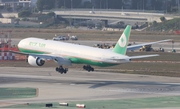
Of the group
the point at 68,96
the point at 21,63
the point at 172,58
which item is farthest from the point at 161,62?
the point at 68,96

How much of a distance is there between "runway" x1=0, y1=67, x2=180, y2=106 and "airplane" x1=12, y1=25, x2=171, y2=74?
267 cm

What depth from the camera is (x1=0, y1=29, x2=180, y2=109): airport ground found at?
64.8 metres

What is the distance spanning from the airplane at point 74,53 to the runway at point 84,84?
2.67 metres

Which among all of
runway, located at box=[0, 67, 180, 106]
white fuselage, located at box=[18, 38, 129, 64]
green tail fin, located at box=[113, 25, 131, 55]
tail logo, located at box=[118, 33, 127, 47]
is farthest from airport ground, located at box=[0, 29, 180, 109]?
tail logo, located at box=[118, 33, 127, 47]

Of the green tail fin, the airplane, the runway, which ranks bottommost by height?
the runway

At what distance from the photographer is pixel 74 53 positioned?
3263 inches

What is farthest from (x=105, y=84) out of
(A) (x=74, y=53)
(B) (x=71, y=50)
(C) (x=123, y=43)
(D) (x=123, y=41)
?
(B) (x=71, y=50)

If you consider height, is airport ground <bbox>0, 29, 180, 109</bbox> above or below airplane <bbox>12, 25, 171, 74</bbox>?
below

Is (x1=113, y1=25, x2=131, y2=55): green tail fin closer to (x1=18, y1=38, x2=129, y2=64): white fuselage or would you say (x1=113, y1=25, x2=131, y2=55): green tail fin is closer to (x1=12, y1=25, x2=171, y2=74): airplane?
(x1=12, y1=25, x2=171, y2=74): airplane

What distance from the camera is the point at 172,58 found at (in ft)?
378

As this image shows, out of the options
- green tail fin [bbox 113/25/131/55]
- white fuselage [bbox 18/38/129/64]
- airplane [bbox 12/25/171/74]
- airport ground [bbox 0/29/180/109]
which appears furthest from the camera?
white fuselage [bbox 18/38/129/64]

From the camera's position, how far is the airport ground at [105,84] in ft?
213

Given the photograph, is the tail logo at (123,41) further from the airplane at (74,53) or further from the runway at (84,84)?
the runway at (84,84)

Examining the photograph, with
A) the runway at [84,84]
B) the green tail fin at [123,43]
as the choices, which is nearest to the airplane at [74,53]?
the green tail fin at [123,43]
